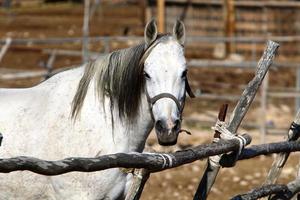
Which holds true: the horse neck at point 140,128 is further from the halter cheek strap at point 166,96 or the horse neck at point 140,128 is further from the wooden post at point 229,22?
the wooden post at point 229,22

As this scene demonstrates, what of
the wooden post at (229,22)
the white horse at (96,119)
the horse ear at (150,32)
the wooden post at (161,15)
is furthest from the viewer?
the wooden post at (161,15)

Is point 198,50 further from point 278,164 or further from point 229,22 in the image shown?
point 278,164

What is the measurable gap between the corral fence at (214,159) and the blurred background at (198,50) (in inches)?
178

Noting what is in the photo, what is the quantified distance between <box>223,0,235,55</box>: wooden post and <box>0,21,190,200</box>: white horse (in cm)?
1940

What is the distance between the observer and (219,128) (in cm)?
539

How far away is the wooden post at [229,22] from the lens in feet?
83.5

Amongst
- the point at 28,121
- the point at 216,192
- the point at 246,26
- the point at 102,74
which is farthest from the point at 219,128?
the point at 246,26

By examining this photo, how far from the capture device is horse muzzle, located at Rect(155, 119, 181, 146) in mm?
5430

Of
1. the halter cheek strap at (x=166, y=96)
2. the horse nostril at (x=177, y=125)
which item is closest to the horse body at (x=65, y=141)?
the halter cheek strap at (x=166, y=96)

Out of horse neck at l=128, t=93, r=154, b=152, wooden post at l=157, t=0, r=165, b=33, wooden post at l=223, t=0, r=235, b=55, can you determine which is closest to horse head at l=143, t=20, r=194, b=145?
horse neck at l=128, t=93, r=154, b=152

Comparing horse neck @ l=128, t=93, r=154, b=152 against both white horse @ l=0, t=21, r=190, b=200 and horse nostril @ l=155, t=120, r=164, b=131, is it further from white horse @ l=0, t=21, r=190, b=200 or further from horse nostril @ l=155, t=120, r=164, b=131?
horse nostril @ l=155, t=120, r=164, b=131

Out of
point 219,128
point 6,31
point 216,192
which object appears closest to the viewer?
point 219,128

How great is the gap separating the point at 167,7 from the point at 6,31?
635 cm

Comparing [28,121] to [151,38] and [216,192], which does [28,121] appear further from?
[216,192]
